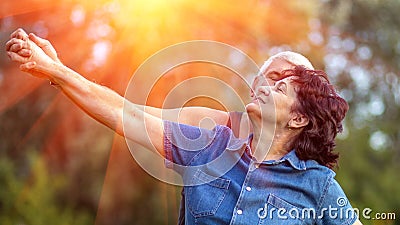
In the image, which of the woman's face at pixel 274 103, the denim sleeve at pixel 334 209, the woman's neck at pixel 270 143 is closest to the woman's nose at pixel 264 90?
the woman's face at pixel 274 103

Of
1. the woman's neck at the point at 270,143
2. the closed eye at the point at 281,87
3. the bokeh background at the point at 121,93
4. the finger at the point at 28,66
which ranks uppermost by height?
the bokeh background at the point at 121,93

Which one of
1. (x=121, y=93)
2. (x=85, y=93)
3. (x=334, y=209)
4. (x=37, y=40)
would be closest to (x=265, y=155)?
(x=334, y=209)

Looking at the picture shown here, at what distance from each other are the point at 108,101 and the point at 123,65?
345cm

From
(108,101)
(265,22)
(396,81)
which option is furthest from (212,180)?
(396,81)

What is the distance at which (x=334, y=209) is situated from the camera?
1.79m

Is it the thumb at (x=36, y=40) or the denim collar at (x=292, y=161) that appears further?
the denim collar at (x=292, y=161)

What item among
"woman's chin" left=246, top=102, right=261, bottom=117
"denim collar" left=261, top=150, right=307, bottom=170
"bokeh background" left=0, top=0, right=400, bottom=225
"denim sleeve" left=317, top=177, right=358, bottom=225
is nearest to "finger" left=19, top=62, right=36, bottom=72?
"woman's chin" left=246, top=102, right=261, bottom=117

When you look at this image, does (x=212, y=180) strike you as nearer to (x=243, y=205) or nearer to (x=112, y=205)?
(x=243, y=205)

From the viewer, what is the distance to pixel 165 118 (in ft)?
6.23

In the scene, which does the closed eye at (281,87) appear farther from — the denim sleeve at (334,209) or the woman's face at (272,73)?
the denim sleeve at (334,209)

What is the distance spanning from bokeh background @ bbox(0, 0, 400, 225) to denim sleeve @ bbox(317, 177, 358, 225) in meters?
2.49

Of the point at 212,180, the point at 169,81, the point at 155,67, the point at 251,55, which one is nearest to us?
the point at 212,180

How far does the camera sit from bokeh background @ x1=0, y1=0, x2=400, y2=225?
500cm

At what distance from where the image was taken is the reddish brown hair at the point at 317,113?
1.88m
